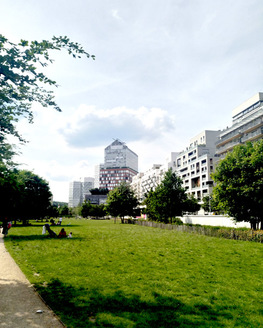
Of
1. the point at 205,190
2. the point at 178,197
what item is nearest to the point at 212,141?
the point at 205,190

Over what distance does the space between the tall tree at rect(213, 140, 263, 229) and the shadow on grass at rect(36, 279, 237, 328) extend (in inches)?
944

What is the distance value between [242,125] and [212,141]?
2557 cm

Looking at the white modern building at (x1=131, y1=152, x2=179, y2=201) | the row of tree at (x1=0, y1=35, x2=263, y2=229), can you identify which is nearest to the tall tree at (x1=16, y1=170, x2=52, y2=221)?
the row of tree at (x1=0, y1=35, x2=263, y2=229)

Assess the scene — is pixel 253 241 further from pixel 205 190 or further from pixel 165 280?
pixel 205 190

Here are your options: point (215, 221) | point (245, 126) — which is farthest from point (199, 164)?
point (215, 221)

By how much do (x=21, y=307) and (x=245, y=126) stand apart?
7690 centimetres

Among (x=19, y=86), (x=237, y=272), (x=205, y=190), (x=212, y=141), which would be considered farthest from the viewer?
(x=212, y=141)

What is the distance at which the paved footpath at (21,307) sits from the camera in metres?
6.15

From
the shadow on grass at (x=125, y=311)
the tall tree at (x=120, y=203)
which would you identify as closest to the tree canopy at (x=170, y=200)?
the tall tree at (x=120, y=203)

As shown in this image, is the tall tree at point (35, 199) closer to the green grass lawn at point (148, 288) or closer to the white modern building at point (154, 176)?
the green grass lawn at point (148, 288)

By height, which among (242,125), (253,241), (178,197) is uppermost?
(242,125)

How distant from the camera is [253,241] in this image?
24.3m

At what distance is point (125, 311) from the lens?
22.8 ft

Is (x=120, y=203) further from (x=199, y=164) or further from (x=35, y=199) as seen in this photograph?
(x=199, y=164)
